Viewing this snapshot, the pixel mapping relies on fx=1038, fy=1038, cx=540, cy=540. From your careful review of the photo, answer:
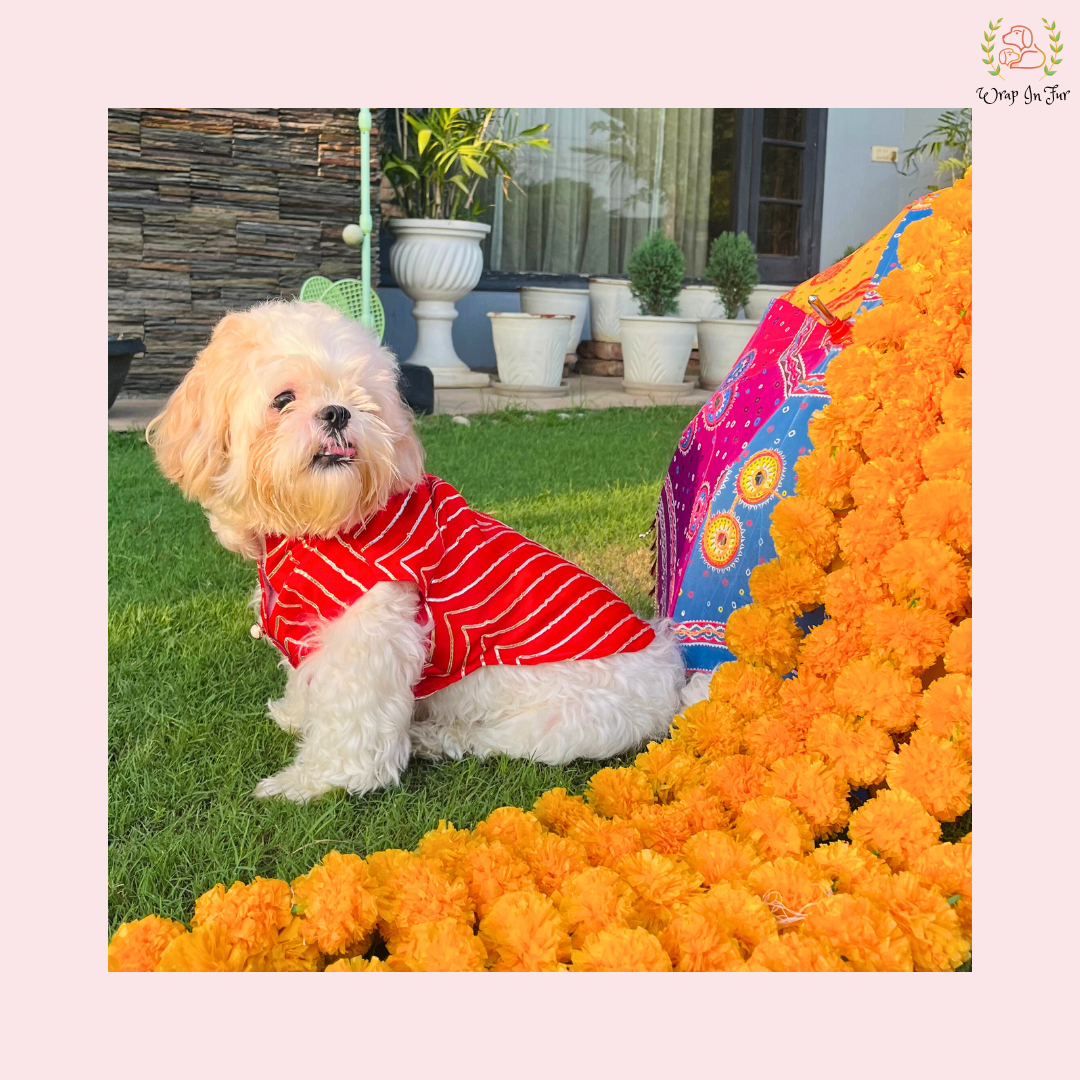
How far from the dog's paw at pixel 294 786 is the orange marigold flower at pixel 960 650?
1288 millimetres

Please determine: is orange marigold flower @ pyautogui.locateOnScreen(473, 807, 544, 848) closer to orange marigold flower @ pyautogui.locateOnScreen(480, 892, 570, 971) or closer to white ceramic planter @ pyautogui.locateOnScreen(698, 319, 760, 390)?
orange marigold flower @ pyautogui.locateOnScreen(480, 892, 570, 971)

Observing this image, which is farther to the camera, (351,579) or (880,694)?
(351,579)

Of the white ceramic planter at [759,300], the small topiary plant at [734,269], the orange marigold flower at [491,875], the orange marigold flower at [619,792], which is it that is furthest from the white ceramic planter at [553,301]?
the orange marigold flower at [491,875]

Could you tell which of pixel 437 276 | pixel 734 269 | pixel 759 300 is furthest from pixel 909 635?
pixel 759 300

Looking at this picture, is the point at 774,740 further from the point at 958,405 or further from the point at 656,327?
the point at 656,327

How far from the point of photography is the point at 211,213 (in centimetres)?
700

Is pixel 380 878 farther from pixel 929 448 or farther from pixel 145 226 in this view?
pixel 145 226

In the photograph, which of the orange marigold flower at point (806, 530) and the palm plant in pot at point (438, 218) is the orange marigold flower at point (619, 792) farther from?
the palm plant in pot at point (438, 218)

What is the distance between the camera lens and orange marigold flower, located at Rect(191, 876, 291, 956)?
160 centimetres

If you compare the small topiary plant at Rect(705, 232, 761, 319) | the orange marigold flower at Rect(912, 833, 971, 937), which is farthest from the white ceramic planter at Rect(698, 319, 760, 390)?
the orange marigold flower at Rect(912, 833, 971, 937)

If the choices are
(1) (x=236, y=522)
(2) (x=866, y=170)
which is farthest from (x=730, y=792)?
(2) (x=866, y=170)

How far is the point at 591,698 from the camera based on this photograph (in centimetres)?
238

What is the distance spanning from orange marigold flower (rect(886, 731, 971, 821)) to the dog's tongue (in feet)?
3.92

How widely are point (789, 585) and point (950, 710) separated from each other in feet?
1.49
